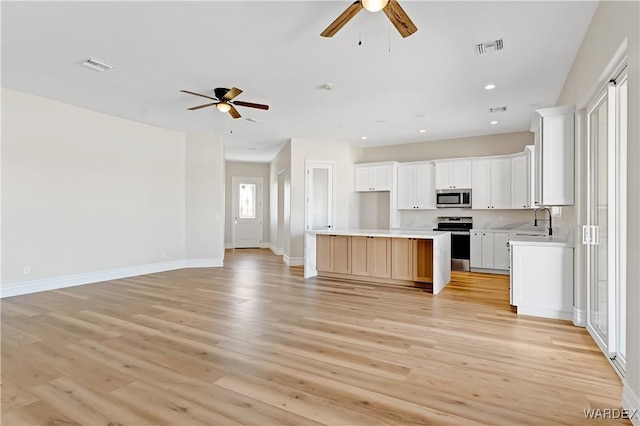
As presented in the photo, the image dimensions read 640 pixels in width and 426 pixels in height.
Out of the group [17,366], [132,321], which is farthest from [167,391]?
[132,321]

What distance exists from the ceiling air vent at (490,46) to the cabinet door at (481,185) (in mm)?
3953

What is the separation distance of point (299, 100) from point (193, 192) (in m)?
3.58

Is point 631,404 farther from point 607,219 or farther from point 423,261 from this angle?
point 423,261

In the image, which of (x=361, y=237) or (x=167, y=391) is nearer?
(x=167, y=391)

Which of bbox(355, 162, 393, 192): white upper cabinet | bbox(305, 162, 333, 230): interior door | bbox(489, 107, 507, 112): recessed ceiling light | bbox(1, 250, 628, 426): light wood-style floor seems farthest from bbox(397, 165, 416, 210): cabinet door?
bbox(1, 250, 628, 426): light wood-style floor

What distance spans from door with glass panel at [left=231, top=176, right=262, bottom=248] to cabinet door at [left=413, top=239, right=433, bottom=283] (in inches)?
290

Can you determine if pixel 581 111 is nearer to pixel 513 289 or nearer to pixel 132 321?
pixel 513 289

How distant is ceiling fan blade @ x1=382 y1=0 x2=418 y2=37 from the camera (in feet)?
7.88

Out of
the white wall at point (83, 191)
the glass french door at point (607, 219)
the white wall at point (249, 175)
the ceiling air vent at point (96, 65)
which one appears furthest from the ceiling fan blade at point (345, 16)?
the white wall at point (249, 175)

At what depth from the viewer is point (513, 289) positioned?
13.2ft

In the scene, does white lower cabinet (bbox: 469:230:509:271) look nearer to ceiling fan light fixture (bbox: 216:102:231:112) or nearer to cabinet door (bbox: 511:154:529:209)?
cabinet door (bbox: 511:154:529:209)

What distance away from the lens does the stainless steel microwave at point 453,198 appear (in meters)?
7.36

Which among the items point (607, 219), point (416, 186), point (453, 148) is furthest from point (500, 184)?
point (607, 219)

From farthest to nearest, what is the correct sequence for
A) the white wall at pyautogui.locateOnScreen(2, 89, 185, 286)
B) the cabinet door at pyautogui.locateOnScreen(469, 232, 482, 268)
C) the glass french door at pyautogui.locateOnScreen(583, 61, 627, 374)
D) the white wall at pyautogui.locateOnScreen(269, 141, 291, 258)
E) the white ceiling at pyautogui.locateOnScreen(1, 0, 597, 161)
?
the white wall at pyautogui.locateOnScreen(269, 141, 291, 258) → the cabinet door at pyautogui.locateOnScreen(469, 232, 482, 268) → the white wall at pyautogui.locateOnScreen(2, 89, 185, 286) → the white ceiling at pyautogui.locateOnScreen(1, 0, 597, 161) → the glass french door at pyautogui.locateOnScreen(583, 61, 627, 374)
